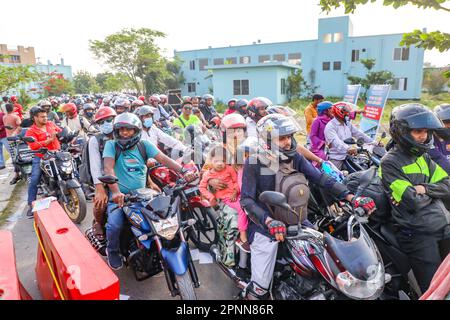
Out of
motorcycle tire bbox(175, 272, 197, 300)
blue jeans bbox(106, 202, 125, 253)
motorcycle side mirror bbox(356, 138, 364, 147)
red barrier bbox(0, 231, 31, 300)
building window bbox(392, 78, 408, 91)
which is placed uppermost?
building window bbox(392, 78, 408, 91)

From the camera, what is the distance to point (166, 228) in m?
2.93

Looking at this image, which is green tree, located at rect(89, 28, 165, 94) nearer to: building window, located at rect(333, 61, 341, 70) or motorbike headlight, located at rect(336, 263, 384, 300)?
building window, located at rect(333, 61, 341, 70)

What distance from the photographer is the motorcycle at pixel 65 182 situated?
18.0ft

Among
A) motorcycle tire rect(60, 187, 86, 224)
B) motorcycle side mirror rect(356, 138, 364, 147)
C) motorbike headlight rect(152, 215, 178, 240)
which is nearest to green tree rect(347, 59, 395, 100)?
motorcycle side mirror rect(356, 138, 364, 147)

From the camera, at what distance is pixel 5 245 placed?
9.28 feet

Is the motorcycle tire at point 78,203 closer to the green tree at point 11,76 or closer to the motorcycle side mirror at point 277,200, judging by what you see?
the motorcycle side mirror at point 277,200

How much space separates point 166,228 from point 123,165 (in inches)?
50.7

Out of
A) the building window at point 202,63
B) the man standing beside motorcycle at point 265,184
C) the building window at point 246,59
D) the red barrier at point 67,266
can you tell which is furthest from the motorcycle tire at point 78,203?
the building window at point 202,63

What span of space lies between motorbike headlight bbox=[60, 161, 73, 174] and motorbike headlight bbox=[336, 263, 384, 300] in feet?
16.6

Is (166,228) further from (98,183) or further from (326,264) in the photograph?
(326,264)

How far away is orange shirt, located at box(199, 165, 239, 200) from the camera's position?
146 inches
